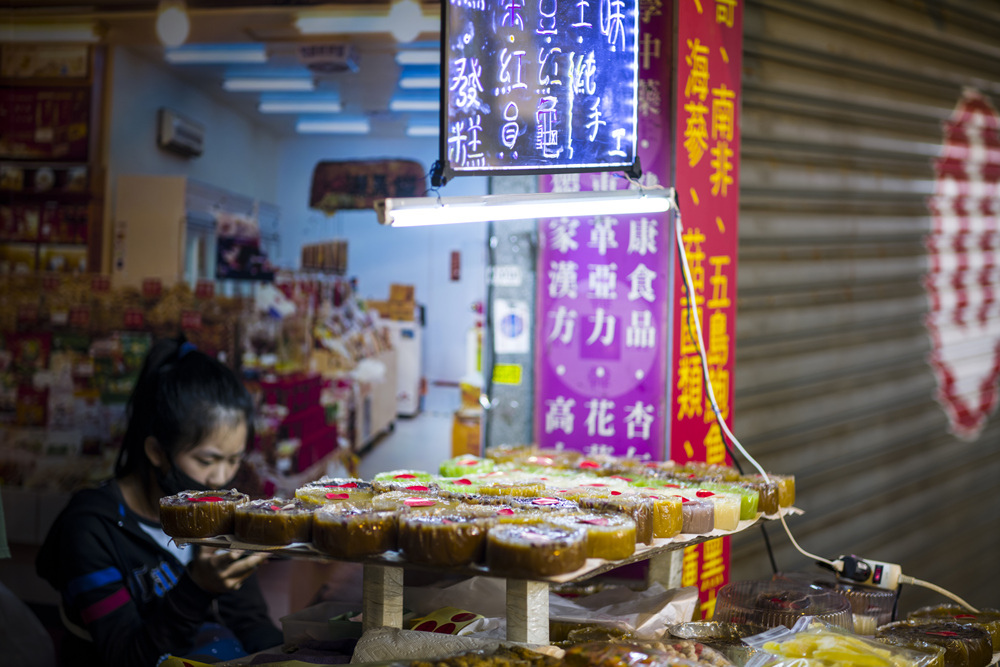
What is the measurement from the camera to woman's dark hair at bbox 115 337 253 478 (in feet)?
10.3

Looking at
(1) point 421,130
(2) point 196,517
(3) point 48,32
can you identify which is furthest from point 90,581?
(3) point 48,32

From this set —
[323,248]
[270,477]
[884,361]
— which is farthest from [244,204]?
[884,361]

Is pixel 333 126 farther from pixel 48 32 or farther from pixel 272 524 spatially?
pixel 272 524

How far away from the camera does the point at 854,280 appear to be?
215 inches

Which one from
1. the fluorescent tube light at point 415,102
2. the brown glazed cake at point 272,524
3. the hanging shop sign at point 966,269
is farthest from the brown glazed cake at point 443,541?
the hanging shop sign at point 966,269

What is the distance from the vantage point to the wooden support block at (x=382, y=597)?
2164 millimetres

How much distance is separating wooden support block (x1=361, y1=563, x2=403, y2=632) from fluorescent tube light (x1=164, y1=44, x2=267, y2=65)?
12.4ft

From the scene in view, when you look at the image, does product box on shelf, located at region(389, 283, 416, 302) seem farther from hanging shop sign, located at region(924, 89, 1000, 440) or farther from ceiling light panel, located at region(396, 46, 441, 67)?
hanging shop sign, located at region(924, 89, 1000, 440)

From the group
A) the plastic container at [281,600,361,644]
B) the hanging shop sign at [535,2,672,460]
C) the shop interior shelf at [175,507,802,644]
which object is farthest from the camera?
the hanging shop sign at [535,2,672,460]

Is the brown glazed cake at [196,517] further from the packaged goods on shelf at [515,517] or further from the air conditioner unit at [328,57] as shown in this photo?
the air conditioner unit at [328,57]

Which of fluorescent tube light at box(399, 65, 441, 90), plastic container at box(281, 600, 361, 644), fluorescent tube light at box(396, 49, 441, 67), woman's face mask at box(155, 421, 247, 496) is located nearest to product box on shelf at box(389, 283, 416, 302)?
fluorescent tube light at box(399, 65, 441, 90)

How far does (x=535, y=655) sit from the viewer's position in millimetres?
1824

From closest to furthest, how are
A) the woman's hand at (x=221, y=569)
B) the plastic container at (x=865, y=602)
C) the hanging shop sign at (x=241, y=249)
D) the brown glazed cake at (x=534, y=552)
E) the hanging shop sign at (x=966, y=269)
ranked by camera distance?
the brown glazed cake at (x=534, y=552) → the woman's hand at (x=221, y=569) → the plastic container at (x=865, y=602) → the hanging shop sign at (x=241, y=249) → the hanging shop sign at (x=966, y=269)

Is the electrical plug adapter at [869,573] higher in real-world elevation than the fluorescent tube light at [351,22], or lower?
lower
